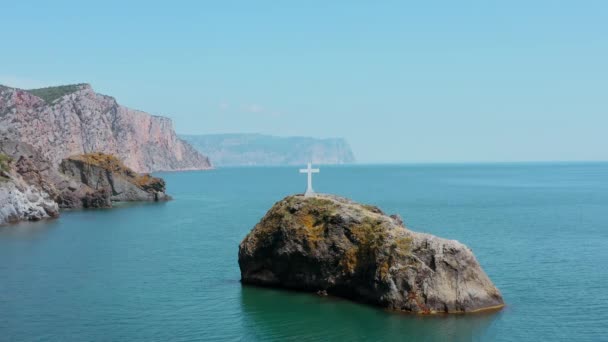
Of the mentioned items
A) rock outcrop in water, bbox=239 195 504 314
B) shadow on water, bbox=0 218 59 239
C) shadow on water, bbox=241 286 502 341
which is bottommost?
shadow on water, bbox=241 286 502 341

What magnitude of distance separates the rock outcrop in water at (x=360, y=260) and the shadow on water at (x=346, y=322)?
0.97 m

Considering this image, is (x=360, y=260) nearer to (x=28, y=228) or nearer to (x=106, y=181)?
(x=28, y=228)

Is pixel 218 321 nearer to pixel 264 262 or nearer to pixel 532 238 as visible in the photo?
pixel 264 262

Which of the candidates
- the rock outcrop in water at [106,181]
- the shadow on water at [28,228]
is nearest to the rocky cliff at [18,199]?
the shadow on water at [28,228]

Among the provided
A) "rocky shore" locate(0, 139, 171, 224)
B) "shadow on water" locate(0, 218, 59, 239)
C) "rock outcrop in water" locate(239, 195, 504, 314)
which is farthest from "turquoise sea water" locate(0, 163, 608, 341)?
"rocky shore" locate(0, 139, 171, 224)

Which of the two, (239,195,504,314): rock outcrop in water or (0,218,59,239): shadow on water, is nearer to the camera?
(239,195,504,314): rock outcrop in water

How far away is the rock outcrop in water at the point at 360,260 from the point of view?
115ft

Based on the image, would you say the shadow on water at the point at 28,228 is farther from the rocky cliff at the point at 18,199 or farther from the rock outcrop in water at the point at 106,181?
the rock outcrop in water at the point at 106,181

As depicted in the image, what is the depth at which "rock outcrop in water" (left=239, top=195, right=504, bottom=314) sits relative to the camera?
35.2 m

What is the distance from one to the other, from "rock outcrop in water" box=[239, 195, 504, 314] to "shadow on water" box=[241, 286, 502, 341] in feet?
3.18

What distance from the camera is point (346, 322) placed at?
34.4 meters

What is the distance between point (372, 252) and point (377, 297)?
98.5 inches

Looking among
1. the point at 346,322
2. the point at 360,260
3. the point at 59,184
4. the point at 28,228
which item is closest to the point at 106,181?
the point at 59,184

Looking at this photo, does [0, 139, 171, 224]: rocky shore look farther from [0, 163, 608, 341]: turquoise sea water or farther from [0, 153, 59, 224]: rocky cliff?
[0, 163, 608, 341]: turquoise sea water
